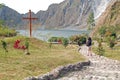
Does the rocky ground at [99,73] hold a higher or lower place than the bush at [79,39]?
lower

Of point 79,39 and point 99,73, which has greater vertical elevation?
point 79,39

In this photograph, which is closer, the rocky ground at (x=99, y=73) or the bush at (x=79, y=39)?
the rocky ground at (x=99, y=73)

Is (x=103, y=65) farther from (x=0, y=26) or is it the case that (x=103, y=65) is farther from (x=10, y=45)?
(x=10, y=45)

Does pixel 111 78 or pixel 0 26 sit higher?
pixel 0 26

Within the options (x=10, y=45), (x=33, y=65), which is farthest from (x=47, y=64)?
(x=10, y=45)

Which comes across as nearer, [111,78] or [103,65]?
[111,78]

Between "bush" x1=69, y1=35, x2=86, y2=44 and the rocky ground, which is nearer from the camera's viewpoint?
the rocky ground

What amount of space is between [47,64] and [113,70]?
594cm

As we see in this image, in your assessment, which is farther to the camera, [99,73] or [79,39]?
[79,39]

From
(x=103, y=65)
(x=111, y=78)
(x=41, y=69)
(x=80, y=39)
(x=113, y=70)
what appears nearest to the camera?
(x=111, y=78)

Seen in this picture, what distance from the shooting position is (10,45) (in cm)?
4997

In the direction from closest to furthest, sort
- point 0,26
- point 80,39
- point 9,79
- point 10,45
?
point 9,79
point 0,26
point 10,45
point 80,39

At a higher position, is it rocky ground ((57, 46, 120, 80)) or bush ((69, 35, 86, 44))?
bush ((69, 35, 86, 44))

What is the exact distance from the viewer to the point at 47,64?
2930cm
